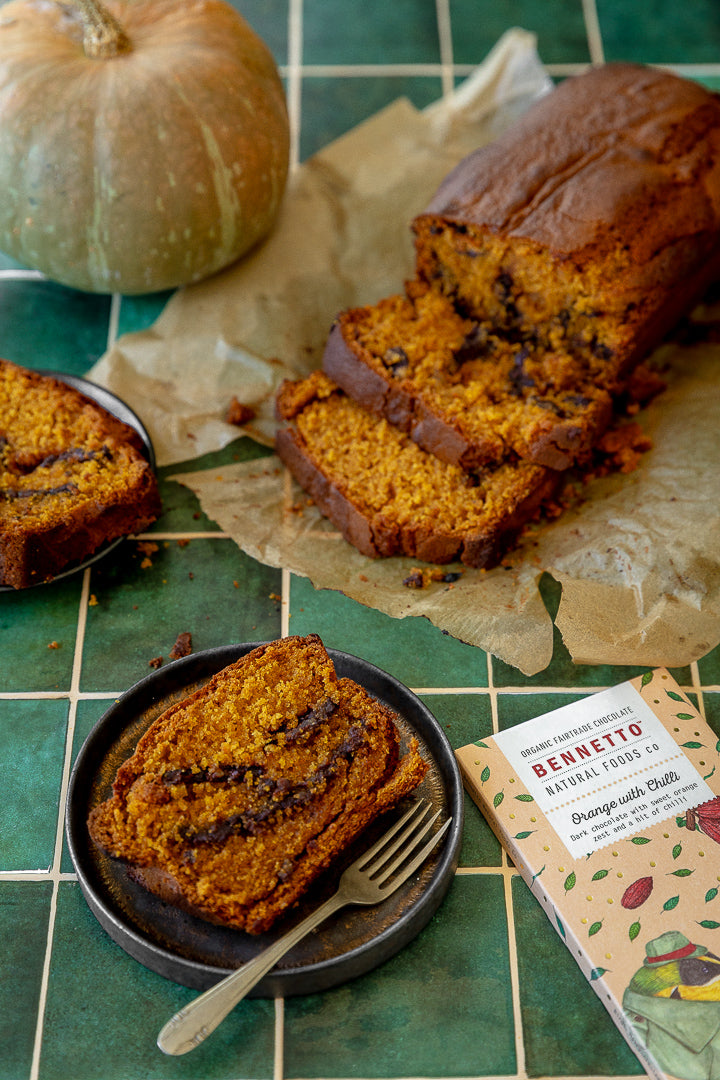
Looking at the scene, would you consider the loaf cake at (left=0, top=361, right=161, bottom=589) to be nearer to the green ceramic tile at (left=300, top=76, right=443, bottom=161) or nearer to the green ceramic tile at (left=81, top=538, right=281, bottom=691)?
the green ceramic tile at (left=81, top=538, right=281, bottom=691)

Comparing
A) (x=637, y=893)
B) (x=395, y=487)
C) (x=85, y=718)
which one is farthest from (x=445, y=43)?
(x=637, y=893)

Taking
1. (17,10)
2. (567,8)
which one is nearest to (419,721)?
(17,10)

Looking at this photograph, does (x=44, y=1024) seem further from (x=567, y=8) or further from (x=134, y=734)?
(x=567, y=8)

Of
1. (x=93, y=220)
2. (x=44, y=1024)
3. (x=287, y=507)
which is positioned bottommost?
(x=44, y=1024)

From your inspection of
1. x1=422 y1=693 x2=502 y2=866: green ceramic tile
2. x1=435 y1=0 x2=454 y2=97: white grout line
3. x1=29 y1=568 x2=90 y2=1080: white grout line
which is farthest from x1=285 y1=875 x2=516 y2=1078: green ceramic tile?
x1=435 y1=0 x2=454 y2=97: white grout line

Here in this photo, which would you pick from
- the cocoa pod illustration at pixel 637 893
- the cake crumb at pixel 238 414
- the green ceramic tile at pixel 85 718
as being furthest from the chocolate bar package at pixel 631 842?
the cake crumb at pixel 238 414

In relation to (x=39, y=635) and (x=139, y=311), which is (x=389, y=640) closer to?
(x=39, y=635)

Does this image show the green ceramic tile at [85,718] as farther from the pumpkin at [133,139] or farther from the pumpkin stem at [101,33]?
the pumpkin stem at [101,33]
